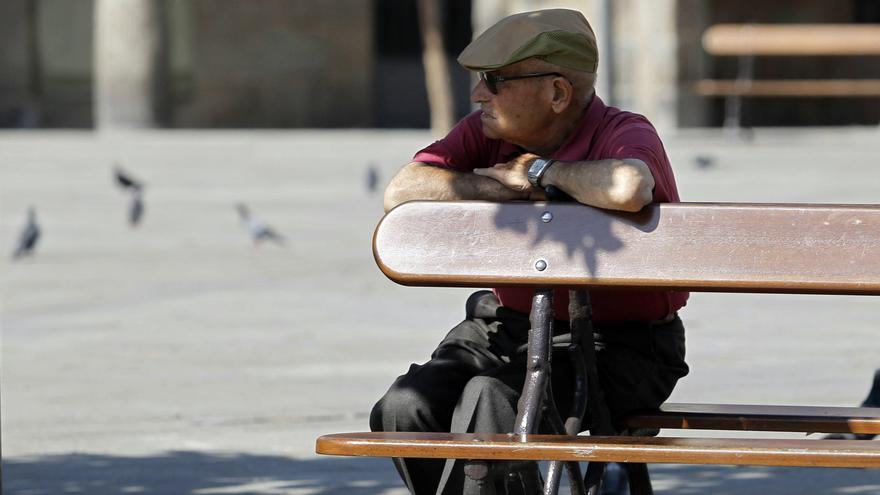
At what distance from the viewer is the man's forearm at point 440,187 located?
4020 mm

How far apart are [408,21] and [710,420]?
27475mm

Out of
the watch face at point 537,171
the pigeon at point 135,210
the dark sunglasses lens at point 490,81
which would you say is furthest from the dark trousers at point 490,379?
the pigeon at point 135,210

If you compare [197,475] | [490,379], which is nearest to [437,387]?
[490,379]

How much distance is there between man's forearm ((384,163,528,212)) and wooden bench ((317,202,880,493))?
265mm

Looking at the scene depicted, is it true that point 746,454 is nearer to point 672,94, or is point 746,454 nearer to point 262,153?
point 262,153

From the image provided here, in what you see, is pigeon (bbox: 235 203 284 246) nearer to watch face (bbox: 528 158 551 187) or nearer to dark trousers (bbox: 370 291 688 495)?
dark trousers (bbox: 370 291 688 495)

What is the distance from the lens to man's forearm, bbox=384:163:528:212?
4.02 meters

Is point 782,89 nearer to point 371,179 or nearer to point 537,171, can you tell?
point 371,179

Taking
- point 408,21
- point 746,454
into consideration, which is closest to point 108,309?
point 746,454

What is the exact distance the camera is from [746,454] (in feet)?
11.8

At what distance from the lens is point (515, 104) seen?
4.08 m

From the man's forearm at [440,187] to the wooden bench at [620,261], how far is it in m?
0.26

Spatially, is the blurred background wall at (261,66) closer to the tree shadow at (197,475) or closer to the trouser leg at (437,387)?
the tree shadow at (197,475)

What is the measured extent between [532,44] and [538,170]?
27 centimetres
